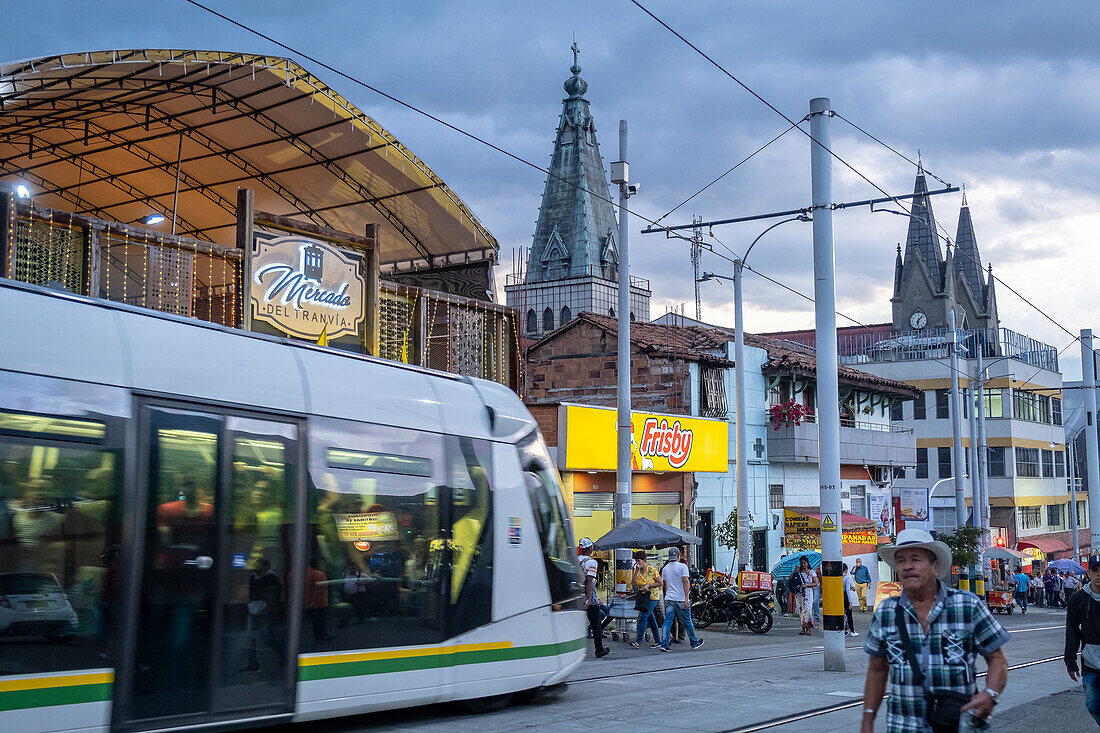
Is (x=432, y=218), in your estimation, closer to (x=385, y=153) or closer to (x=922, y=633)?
(x=385, y=153)

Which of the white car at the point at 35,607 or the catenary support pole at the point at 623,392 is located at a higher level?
the catenary support pole at the point at 623,392

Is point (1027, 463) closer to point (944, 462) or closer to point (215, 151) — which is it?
point (944, 462)

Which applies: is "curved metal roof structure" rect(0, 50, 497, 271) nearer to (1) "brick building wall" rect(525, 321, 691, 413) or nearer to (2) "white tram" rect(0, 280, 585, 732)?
(1) "brick building wall" rect(525, 321, 691, 413)

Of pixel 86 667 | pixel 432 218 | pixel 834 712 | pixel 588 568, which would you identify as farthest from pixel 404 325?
pixel 86 667

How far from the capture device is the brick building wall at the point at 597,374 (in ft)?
107

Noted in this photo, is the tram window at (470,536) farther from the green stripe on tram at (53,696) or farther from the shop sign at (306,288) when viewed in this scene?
the shop sign at (306,288)

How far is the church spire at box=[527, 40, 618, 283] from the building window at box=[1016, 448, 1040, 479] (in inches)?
1829

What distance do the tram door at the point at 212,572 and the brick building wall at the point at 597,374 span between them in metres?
23.9

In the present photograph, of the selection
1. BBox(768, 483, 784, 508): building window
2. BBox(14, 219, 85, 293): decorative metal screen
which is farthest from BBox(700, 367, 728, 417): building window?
BBox(14, 219, 85, 293): decorative metal screen

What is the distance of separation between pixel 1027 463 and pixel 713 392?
38.0m

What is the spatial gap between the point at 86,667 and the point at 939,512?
60556 mm

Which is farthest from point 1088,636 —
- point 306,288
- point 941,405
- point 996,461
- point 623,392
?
point 996,461

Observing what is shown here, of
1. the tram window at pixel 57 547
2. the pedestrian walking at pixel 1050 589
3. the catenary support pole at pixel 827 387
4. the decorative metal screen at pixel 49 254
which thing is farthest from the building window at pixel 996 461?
the tram window at pixel 57 547

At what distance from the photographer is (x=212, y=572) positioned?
8.12 m
